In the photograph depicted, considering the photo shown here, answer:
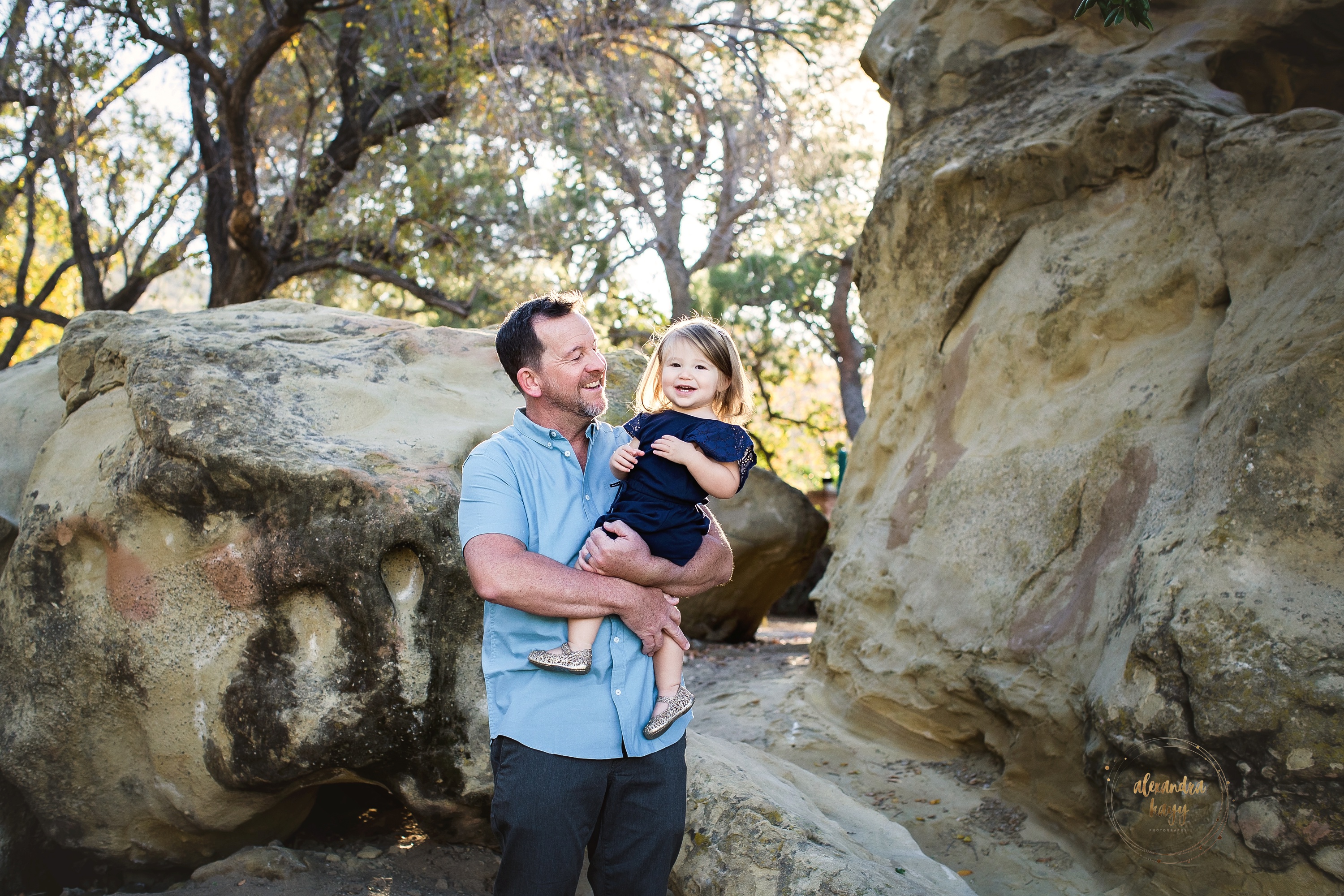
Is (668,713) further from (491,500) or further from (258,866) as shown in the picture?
(258,866)

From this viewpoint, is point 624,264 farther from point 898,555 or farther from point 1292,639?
point 1292,639

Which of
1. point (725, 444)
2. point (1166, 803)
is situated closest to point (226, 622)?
point (725, 444)

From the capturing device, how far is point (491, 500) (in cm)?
212

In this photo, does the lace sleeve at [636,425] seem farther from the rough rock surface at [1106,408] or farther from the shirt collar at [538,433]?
the rough rock surface at [1106,408]

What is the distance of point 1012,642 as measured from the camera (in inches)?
155

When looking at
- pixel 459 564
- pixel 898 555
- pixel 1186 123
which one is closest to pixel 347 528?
pixel 459 564

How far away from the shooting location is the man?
2.03m

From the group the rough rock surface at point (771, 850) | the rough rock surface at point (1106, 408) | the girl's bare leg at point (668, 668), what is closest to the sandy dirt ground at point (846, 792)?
the rough rock surface at point (1106, 408)

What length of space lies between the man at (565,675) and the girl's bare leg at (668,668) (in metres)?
0.03

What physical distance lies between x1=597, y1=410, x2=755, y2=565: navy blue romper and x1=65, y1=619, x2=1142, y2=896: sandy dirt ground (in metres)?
1.30

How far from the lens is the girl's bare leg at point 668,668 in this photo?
2.26m

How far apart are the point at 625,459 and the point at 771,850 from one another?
118 centimetres

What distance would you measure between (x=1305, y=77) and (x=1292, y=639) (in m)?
3.41

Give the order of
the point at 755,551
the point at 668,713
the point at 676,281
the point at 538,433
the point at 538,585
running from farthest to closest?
the point at 676,281, the point at 755,551, the point at 538,433, the point at 668,713, the point at 538,585
